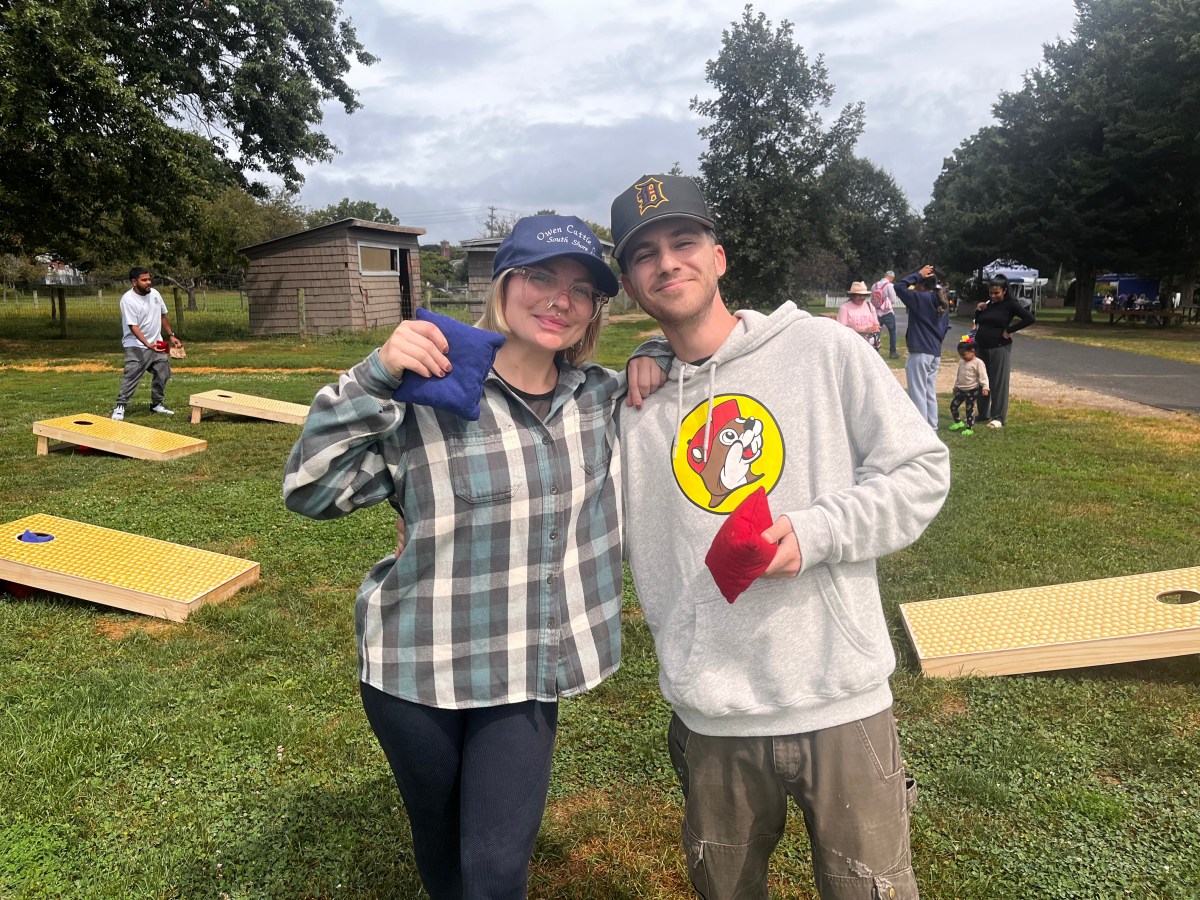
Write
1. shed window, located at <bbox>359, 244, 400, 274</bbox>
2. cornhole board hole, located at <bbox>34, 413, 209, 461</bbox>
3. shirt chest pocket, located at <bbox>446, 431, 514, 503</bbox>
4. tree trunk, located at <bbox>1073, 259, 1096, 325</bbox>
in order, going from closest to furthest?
1. shirt chest pocket, located at <bbox>446, 431, 514, 503</bbox>
2. cornhole board hole, located at <bbox>34, 413, 209, 461</bbox>
3. shed window, located at <bbox>359, 244, 400, 274</bbox>
4. tree trunk, located at <bbox>1073, 259, 1096, 325</bbox>

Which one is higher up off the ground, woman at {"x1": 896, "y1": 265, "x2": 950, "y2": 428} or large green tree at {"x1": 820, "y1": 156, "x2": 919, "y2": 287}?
large green tree at {"x1": 820, "y1": 156, "x2": 919, "y2": 287}

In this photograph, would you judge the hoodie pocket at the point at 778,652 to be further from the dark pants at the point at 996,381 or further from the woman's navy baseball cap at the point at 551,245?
the dark pants at the point at 996,381

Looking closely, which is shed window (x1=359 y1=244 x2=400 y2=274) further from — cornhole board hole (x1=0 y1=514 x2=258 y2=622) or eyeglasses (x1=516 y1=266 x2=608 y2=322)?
eyeglasses (x1=516 y1=266 x2=608 y2=322)

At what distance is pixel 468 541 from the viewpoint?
76.1 inches

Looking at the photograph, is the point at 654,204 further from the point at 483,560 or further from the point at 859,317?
the point at 859,317

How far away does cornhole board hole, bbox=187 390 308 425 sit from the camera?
1145 cm

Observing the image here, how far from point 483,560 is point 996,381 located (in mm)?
11324

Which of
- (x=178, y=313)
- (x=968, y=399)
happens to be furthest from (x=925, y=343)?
(x=178, y=313)

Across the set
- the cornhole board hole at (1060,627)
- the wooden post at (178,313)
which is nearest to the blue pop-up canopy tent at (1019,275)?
the wooden post at (178,313)

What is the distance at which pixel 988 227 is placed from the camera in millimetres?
37000

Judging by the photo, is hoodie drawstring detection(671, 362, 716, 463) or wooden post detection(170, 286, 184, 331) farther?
wooden post detection(170, 286, 184, 331)

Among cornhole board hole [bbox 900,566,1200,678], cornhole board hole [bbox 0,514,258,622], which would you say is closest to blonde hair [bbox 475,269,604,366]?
cornhole board hole [bbox 900,566,1200,678]

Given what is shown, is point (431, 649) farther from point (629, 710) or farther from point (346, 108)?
point (346, 108)

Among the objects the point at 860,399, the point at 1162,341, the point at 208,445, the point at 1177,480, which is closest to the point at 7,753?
the point at 860,399
